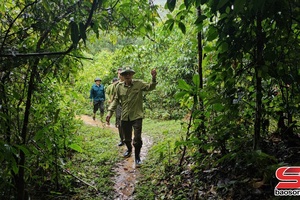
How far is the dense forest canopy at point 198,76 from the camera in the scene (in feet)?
7.76

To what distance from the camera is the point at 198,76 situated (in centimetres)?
330

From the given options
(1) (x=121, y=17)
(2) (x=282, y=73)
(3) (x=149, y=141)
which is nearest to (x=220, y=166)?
(2) (x=282, y=73)

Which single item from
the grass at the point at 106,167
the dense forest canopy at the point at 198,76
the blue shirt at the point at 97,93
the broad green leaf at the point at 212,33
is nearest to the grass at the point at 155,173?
the grass at the point at 106,167

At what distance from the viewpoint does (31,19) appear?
303cm

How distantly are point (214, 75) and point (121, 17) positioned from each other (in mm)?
1636

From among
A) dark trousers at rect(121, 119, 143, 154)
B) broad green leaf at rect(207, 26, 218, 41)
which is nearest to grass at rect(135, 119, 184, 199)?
dark trousers at rect(121, 119, 143, 154)

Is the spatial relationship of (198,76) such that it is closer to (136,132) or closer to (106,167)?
(136,132)

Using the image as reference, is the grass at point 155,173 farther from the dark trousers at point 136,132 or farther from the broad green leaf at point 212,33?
the broad green leaf at point 212,33

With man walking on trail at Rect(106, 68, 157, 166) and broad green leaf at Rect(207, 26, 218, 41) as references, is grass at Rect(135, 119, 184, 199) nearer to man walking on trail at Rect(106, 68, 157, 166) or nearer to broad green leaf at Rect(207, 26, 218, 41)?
man walking on trail at Rect(106, 68, 157, 166)

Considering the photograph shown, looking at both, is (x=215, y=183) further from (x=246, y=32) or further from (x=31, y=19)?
(x=31, y=19)

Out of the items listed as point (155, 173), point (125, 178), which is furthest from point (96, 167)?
point (155, 173)

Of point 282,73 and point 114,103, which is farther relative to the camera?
point 114,103

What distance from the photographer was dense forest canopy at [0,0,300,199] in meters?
2.37

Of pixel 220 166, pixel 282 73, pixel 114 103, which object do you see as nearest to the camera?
pixel 282 73
